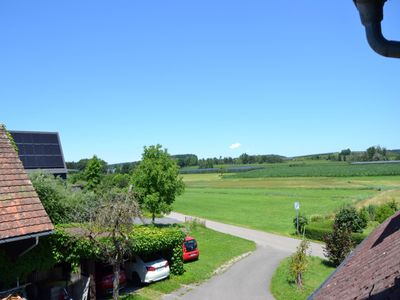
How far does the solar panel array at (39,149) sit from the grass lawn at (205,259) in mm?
13380

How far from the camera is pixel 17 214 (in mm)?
11227

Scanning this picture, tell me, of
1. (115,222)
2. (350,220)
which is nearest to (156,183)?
(350,220)

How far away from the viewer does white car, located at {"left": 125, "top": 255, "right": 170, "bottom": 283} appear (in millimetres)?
18859

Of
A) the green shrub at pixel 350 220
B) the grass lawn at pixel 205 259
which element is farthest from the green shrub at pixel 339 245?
the green shrub at pixel 350 220

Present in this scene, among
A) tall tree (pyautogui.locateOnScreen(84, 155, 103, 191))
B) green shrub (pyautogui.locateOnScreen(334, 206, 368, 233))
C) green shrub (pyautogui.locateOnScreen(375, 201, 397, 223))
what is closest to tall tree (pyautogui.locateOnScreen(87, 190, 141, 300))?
green shrub (pyautogui.locateOnScreen(334, 206, 368, 233))

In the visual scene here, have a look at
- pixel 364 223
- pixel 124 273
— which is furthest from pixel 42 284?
pixel 364 223

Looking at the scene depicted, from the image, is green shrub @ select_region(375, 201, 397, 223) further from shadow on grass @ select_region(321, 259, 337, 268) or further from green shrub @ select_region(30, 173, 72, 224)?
green shrub @ select_region(30, 173, 72, 224)

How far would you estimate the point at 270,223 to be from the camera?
41719 millimetres

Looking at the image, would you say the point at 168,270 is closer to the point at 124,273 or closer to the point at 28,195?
the point at 124,273

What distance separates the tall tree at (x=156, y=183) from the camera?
34469 mm

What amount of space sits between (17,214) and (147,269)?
913cm

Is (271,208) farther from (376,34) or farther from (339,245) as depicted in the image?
(376,34)

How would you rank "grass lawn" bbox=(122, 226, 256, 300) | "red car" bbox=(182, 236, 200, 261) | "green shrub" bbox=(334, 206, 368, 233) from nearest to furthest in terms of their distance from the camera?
"grass lawn" bbox=(122, 226, 256, 300) < "red car" bbox=(182, 236, 200, 261) < "green shrub" bbox=(334, 206, 368, 233)

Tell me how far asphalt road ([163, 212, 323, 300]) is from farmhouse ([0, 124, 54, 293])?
7.69 metres
